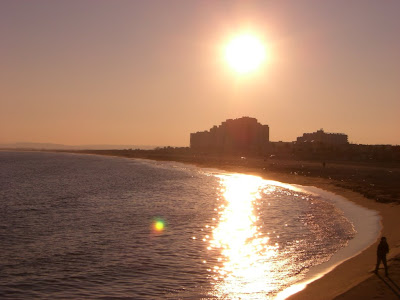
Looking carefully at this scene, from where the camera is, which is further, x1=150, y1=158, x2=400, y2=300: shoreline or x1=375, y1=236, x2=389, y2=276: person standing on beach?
x1=375, y1=236, x2=389, y2=276: person standing on beach

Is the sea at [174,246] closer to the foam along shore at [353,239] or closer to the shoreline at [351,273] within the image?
the foam along shore at [353,239]

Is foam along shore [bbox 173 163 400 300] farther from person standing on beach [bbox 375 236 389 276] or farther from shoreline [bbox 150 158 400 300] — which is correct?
person standing on beach [bbox 375 236 389 276]

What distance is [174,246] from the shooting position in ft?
79.7

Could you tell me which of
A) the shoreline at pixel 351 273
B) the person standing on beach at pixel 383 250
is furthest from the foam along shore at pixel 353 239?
the person standing on beach at pixel 383 250

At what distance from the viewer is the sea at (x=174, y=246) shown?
17172mm

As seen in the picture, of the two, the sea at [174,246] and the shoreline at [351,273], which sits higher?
the shoreline at [351,273]

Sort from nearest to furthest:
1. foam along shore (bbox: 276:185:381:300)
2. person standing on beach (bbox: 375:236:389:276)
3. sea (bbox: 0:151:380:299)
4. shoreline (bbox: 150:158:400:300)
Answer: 1. shoreline (bbox: 150:158:400:300)
2. person standing on beach (bbox: 375:236:389:276)
3. sea (bbox: 0:151:380:299)
4. foam along shore (bbox: 276:185:381:300)

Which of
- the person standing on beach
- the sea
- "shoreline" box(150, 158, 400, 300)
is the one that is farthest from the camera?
the sea

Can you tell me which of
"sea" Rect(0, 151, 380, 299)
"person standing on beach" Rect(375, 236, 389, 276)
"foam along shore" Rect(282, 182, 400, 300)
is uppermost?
"person standing on beach" Rect(375, 236, 389, 276)

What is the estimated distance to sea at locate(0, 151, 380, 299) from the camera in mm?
17172

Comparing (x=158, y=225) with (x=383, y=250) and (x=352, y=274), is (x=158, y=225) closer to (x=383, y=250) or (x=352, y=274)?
Answer: (x=352, y=274)

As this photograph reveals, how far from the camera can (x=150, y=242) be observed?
82.6 ft

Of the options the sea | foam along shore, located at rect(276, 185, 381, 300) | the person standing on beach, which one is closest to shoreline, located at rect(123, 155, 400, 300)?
foam along shore, located at rect(276, 185, 381, 300)

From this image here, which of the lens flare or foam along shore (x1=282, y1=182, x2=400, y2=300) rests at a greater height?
foam along shore (x1=282, y1=182, x2=400, y2=300)
